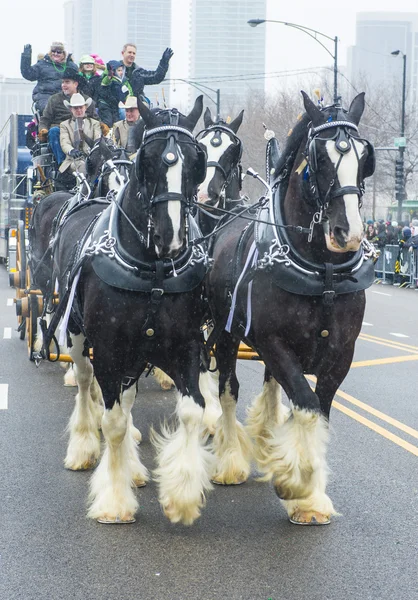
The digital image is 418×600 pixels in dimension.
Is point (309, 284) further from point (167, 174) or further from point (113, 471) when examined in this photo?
point (113, 471)

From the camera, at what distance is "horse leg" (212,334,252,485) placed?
6648mm

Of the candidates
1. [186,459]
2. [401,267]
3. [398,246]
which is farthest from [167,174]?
[401,267]

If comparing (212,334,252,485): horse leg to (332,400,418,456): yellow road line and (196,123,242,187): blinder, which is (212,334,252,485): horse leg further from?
(196,123,242,187): blinder

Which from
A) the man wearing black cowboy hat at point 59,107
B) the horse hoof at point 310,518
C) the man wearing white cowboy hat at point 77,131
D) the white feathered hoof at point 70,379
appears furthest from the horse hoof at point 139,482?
the man wearing black cowboy hat at point 59,107

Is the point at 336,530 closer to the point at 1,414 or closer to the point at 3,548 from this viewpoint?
the point at 3,548

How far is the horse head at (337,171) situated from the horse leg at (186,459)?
1.12 metres

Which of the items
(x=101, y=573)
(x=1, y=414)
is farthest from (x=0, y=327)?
(x=101, y=573)

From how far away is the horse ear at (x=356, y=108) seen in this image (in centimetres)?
574

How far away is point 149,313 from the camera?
225 inches

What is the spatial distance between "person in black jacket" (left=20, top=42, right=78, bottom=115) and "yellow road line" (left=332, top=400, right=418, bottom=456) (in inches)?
234

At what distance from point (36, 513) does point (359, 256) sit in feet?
8.15

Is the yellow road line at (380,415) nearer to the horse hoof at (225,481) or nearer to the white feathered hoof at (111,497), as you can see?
the horse hoof at (225,481)

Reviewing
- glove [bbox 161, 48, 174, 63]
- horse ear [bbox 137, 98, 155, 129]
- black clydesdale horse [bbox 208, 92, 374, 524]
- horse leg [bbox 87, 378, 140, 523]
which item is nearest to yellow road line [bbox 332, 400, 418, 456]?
black clydesdale horse [bbox 208, 92, 374, 524]

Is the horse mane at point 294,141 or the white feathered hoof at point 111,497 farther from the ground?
the horse mane at point 294,141
